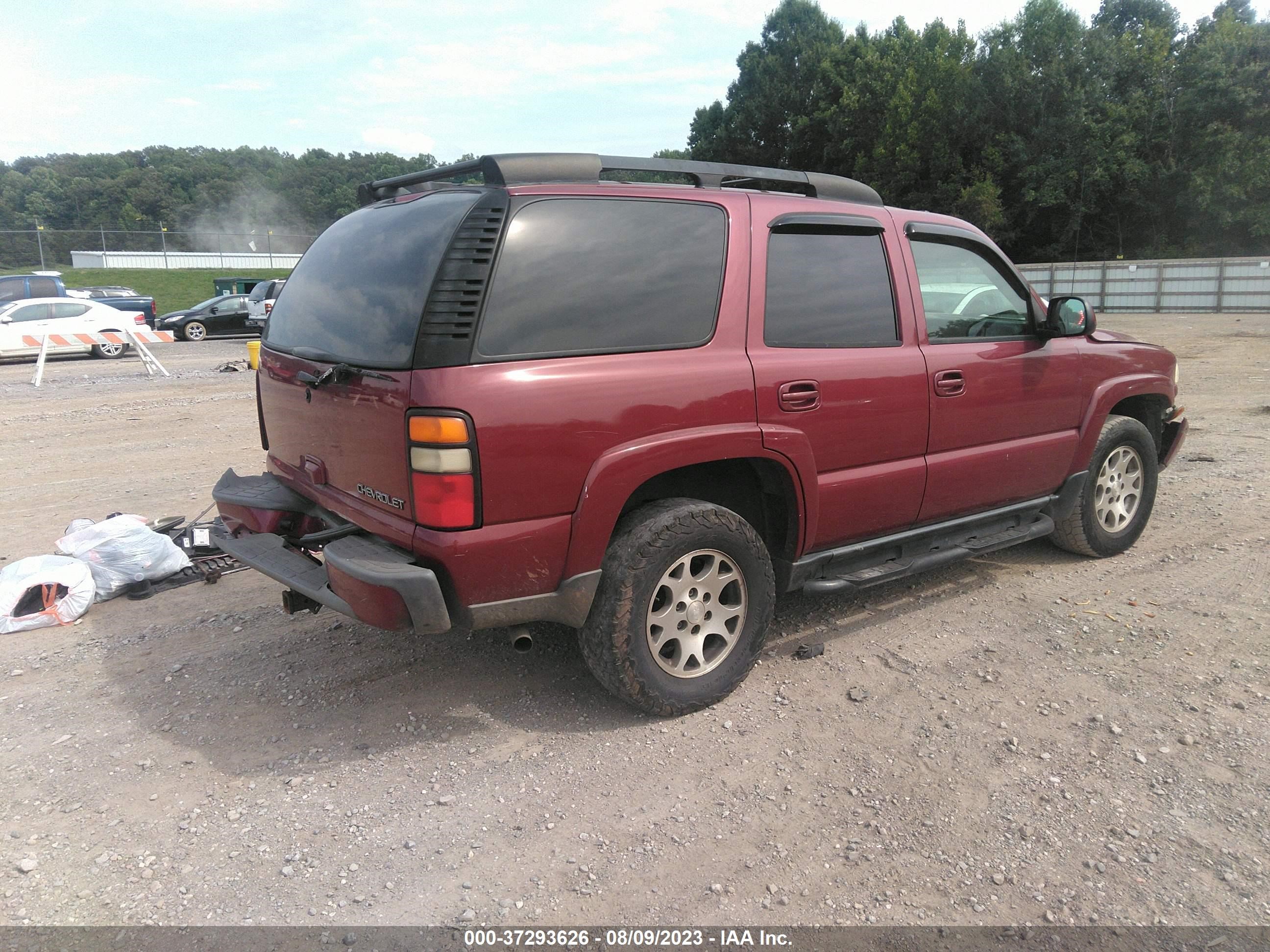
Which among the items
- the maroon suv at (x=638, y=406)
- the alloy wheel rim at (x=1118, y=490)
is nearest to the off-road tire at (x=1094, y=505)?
the alloy wheel rim at (x=1118, y=490)

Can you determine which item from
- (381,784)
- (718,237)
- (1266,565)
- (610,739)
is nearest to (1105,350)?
(1266,565)

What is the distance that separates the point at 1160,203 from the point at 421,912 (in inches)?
2016

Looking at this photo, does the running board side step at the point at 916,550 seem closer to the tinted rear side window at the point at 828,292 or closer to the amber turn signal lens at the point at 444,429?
the tinted rear side window at the point at 828,292

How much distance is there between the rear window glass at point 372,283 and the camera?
9.79ft

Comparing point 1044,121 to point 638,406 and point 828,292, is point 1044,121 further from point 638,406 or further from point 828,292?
point 638,406

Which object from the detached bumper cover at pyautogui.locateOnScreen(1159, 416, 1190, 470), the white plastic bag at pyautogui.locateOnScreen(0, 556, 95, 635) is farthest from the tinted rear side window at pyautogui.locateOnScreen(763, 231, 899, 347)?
the white plastic bag at pyautogui.locateOnScreen(0, 556, 95, 635)

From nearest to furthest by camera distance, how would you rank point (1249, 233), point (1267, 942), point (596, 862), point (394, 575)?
point (1267, 942) < point (596, 862) < point (394, 575) < point (1249, 233)

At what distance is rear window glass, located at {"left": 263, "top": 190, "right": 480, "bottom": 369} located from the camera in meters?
2.98

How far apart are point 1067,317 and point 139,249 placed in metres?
61.0

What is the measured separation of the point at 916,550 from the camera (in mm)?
4199

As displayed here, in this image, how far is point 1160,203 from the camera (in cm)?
4356

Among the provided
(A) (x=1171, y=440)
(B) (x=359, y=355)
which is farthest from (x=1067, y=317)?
(B) (x=359, y=355)

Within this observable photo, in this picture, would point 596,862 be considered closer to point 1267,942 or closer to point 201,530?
point 1267,942

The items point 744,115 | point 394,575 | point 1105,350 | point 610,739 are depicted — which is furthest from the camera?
point 744,115
